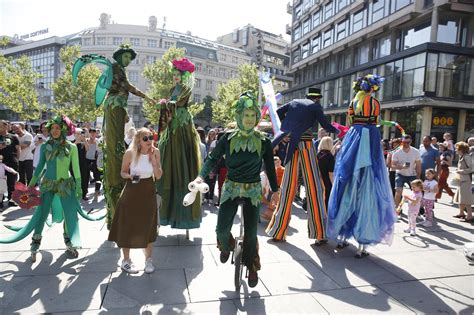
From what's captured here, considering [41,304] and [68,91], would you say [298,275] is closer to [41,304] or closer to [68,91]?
[41,304]

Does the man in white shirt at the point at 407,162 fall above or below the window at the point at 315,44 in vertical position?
below

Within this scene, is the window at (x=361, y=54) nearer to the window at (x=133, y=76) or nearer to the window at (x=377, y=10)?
the window at (x=377, y=10)

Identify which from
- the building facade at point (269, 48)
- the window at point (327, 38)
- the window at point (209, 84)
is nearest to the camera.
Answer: the window at point (327, 38)

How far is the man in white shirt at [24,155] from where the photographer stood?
824 centimetres

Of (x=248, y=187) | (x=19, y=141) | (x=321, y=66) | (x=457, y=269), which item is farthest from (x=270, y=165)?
(x=321, y=66)

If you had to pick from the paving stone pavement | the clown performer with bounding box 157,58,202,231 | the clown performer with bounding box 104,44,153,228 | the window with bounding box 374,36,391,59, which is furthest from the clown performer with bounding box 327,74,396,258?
the window with bounding box 374,36,391,59

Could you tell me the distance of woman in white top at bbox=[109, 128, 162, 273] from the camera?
3852 millimetres

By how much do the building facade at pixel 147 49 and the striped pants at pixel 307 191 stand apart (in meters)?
49.8

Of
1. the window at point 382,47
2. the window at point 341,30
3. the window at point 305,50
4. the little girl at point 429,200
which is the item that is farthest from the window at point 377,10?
the little girl at point 429,200

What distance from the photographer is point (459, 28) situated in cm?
2259

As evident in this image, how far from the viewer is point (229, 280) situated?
3.87 m

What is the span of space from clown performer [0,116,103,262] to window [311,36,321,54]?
36355 mm

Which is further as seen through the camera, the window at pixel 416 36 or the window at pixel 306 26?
the window at pixel 306 26

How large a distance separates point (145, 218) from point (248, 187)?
129 cm
